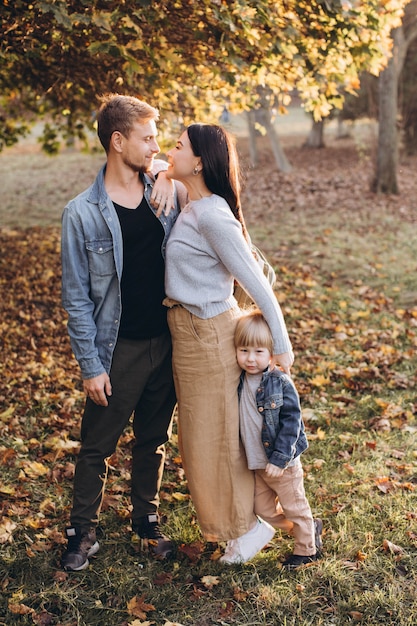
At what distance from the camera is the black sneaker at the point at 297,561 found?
3512 millimetres

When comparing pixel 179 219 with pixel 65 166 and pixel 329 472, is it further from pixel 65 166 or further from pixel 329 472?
pixel 65 166

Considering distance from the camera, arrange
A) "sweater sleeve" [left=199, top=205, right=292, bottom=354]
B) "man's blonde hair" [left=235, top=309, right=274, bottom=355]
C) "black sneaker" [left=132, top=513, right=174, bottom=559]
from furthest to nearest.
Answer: "black sneaker" [left=132, top=513, right=174, bottom=559] < "man's blonde hair" [left=235, top=309, right=274, bottom=355] < "sweater sleeve" [left=199, top=205, right=292, bottom=354]

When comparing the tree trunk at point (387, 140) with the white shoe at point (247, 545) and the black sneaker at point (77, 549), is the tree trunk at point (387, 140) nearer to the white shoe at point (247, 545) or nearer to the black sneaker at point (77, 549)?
the white shoe at point (247, 545)

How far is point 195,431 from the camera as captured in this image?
11.2ft

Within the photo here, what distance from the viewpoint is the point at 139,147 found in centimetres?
321

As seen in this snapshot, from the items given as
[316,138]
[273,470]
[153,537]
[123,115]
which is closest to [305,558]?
[273,470]

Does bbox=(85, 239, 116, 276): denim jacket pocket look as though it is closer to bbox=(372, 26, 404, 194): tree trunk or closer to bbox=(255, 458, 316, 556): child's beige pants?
bbox=(255, 458, 316, 556): child's beige pants

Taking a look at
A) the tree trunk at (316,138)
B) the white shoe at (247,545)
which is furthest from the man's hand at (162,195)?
the tree trunk at (316,138)

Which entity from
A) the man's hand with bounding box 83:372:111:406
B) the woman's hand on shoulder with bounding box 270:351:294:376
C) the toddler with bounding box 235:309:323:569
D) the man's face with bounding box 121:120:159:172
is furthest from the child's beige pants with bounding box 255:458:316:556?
the man's face with bounding box 121:120:159:172

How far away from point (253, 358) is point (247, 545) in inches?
41.0

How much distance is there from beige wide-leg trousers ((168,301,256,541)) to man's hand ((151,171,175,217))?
0.49 meters

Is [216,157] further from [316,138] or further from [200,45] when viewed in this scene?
[316,138]

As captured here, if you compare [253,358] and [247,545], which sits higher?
[253,358]

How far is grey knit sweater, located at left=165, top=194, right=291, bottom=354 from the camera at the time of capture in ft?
10.4
